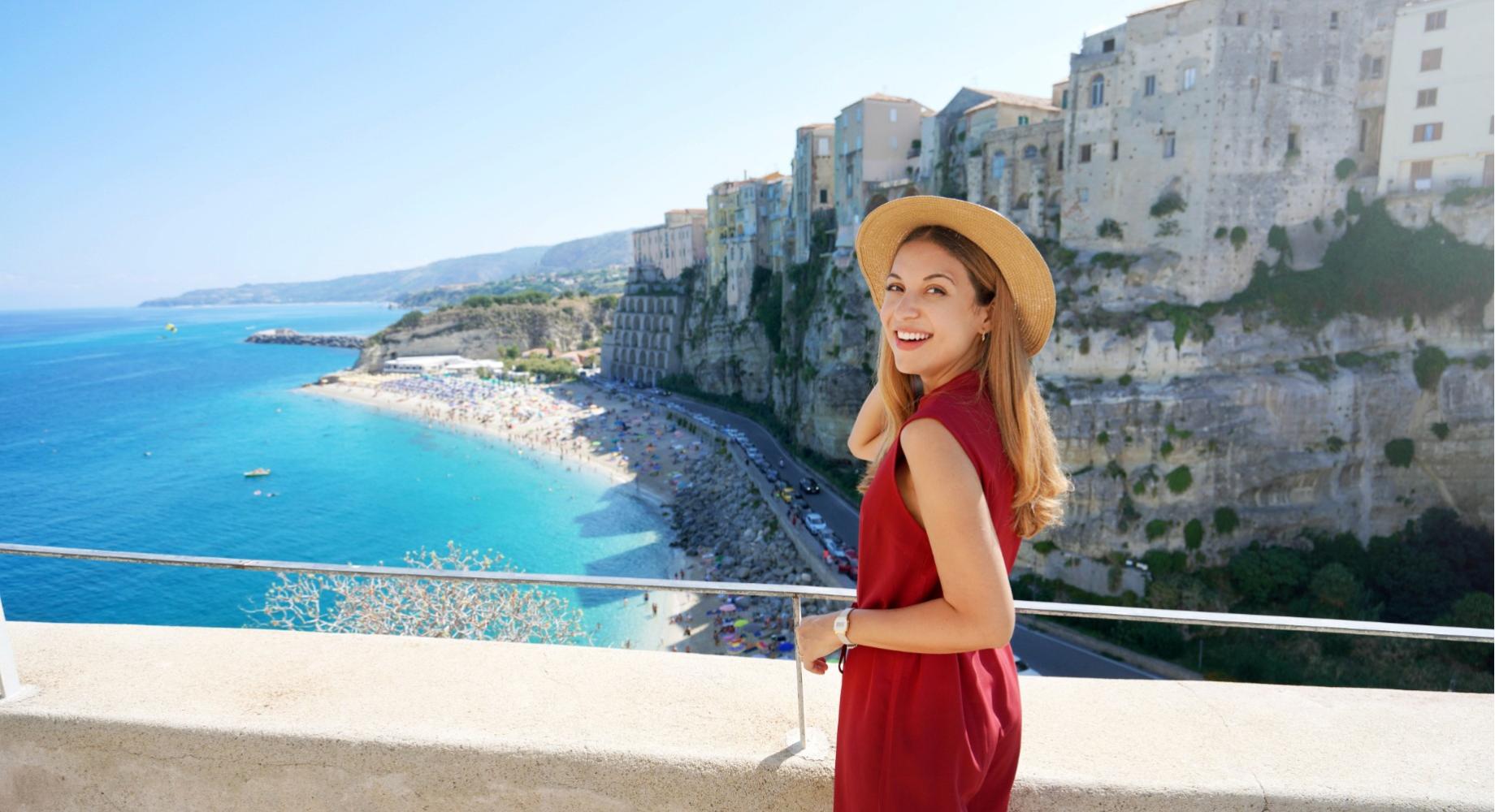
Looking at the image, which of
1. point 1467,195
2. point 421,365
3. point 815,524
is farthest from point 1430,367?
point 421,365

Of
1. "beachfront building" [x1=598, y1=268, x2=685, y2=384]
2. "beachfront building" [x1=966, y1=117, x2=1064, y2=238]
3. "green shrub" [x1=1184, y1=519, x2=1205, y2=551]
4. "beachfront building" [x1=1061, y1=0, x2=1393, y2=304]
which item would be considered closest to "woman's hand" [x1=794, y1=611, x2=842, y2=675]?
"green shrub" [x1=1184, y1=519, x2=1205, y2=551]

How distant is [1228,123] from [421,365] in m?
57.6

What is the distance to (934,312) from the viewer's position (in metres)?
1.25

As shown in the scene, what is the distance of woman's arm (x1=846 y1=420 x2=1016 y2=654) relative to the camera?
3.47 ft

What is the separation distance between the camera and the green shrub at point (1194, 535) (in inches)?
678

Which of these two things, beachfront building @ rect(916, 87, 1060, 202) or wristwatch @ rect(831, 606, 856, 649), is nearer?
wristwatch @ rect(831, 606, 856, 649)

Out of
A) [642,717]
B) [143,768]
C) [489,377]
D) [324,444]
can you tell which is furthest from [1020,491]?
[489,377]

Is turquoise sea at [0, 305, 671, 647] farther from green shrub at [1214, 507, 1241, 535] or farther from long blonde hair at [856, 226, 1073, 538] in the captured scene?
long blonde hair at [856, 226, 1073, 538]

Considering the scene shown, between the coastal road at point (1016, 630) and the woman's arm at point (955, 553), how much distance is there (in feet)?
23.6

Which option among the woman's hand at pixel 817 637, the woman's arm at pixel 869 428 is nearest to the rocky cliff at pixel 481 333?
the woman's arm at pixel 869 428

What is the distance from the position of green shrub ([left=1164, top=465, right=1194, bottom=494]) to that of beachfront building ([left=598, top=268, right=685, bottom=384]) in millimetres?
32230

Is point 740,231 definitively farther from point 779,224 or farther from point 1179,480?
point 1179,480

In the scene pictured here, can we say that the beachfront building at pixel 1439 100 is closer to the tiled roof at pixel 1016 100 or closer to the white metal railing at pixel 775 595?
the tiled roof at pixel 1016 100

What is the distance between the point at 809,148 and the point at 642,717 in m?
31.0
